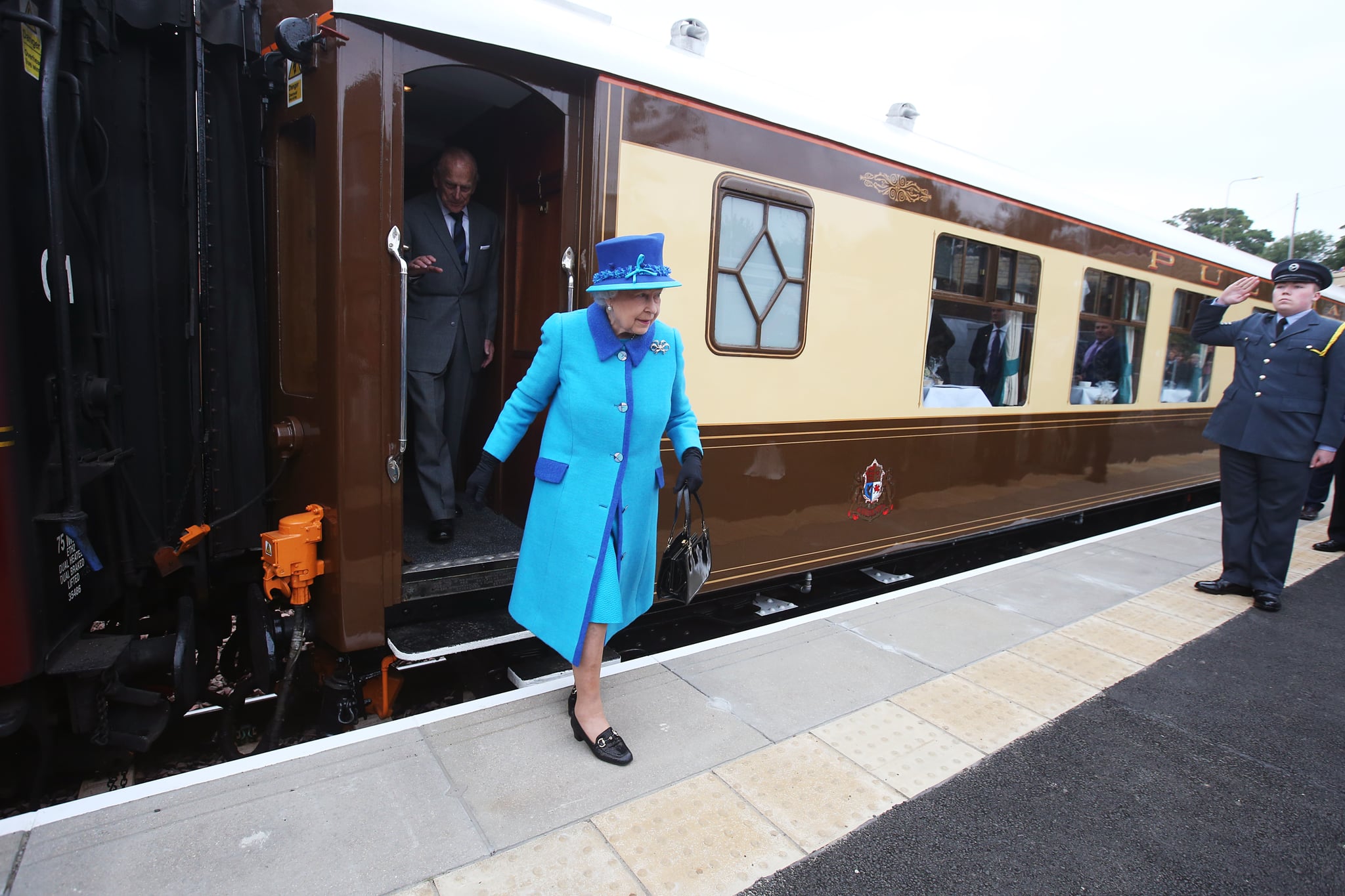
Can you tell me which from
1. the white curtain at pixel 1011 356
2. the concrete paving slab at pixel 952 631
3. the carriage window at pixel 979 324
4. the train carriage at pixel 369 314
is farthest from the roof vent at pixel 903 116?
the concrete paving slab at pixel 952 631

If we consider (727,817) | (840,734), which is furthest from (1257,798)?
(727,817)

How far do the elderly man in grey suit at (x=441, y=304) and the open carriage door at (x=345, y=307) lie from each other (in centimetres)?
51

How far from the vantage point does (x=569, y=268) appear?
3365 mm

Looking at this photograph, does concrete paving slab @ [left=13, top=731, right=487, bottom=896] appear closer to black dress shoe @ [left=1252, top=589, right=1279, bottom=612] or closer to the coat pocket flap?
the coat pocket flap

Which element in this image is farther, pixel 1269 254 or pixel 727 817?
pixel 1269 254

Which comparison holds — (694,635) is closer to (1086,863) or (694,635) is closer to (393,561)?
(393,561)

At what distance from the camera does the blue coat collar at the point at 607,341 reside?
2580mm

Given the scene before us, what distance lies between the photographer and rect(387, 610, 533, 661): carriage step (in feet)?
10.0

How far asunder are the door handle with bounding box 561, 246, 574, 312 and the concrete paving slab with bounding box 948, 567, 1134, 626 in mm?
3025

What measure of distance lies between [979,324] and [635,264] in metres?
3.46

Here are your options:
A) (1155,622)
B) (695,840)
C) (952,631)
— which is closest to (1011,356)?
(1155,622)

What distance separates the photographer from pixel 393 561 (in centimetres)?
307

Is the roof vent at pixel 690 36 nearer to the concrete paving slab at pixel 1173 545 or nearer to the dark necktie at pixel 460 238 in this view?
the dark necktie at pixel 460 238

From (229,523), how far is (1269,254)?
77595 mm
